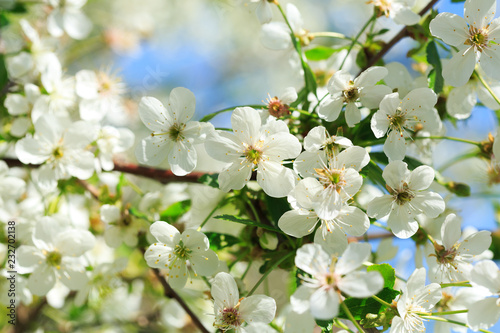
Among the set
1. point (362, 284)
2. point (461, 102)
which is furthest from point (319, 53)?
point (362, 284)

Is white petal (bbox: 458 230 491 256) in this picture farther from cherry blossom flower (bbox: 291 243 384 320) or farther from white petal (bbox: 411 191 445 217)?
cherry blossom flower (bbox: 291 243 384 320)

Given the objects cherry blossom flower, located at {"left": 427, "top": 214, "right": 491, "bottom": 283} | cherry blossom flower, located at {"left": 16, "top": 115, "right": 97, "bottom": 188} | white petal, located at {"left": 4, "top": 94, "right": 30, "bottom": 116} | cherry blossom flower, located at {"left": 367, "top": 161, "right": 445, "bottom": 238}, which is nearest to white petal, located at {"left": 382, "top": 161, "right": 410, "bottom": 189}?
cherry blossom flower, located at {"left": 367, "top": 161, "right": 445, "bottom": 238}

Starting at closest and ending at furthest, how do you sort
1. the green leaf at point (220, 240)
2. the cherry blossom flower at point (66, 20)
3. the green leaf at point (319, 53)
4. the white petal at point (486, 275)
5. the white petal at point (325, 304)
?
the white petal at point (325, 304), the white petal at point (486, 275), the green leaf at point (220, 240), the green leaf at point (319, 53), the cherry blossom flower at point (66, 20)

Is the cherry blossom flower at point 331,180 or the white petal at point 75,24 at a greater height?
the cherry blossom flower at point 331,180

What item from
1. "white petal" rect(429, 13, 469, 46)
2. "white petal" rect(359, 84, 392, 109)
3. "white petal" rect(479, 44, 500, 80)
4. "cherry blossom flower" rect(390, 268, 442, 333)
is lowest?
"cherry blossom flower" rect(390, 268, 442, 333)

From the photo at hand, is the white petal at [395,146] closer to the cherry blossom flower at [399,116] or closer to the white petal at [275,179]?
the cherry blossom flower at [399,116]

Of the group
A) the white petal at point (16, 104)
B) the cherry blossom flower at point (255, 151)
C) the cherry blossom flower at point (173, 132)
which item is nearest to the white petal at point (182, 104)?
the cherry blossom flower at point (173, 132)

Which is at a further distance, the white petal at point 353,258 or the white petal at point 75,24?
the white petal at point 75,24
